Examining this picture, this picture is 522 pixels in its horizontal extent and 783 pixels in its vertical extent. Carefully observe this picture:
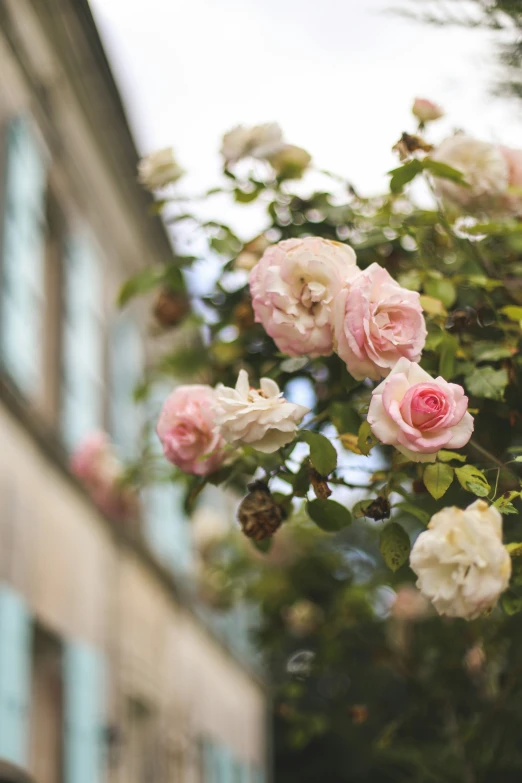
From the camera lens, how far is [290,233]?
2.54 m

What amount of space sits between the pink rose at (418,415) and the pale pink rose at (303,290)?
21 centimetres

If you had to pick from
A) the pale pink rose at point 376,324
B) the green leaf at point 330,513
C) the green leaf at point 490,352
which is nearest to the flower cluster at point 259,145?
the green leaf at point 490,352

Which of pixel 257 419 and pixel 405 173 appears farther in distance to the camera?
pixel 405 173

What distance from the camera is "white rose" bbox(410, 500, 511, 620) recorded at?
1471 millimetres

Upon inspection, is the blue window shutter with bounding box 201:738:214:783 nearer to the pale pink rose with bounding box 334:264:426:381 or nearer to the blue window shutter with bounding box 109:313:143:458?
the blue window shutter with bounding box 109:313:143:458

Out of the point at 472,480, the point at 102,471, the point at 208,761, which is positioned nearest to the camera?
the point at 472,480

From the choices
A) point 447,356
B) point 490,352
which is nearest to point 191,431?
point 447,356

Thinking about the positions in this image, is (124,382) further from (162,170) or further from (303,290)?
(303,290)

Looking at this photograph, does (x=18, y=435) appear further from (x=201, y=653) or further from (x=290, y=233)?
(x=201, y=653)

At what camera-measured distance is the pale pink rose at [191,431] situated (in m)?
1.93

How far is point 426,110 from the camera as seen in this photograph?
228 cm

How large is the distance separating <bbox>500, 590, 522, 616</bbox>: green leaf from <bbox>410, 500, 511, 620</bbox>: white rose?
0.17m

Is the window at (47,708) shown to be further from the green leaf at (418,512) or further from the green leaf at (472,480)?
the green leaf at (472,480)

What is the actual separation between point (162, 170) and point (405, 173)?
0.74 meters
